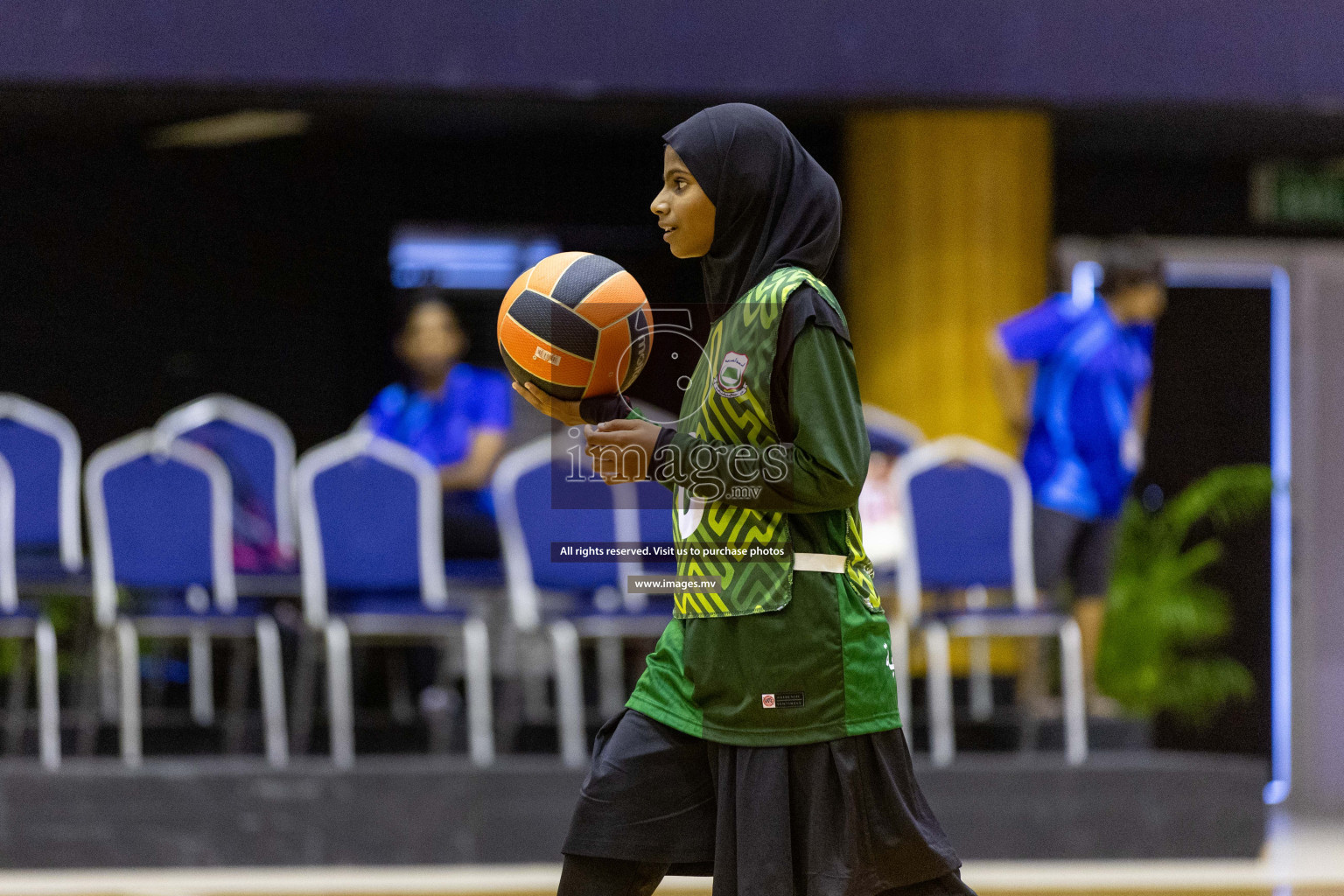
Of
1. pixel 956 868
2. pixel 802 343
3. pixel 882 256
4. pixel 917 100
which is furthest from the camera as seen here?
pixel 882 256

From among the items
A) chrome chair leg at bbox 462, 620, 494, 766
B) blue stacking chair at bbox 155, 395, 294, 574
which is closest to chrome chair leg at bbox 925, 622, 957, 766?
chrome chair leg at bbox 462, 620, 494, 766

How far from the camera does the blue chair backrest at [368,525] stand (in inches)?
218

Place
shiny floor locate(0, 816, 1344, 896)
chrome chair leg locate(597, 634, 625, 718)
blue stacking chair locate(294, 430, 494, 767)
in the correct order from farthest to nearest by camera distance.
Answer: chrome chair leg locate(597, 634, 625, 718), blue stacking chair locate(294, 430, 494, 767), shiny floor locate(0, 816, 1344, 896)

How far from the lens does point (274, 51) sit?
615 centimetres

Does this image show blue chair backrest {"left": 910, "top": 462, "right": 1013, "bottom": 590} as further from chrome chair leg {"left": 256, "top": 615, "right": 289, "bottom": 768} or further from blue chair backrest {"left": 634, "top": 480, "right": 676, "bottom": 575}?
chrome chair leg {"left": 256, "top": 615, "right": 289, "bottom": 768}

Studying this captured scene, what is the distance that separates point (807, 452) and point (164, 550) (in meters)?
3.80

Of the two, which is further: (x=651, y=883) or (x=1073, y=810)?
(x=1073, y=810)

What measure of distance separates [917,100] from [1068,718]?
8.09 feet

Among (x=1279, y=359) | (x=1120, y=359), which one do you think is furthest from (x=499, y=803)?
(x=1279, y=359)

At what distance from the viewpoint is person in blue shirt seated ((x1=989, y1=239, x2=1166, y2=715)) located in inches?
235

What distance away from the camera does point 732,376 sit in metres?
2.45

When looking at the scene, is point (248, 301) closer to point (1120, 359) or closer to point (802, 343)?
point (1120, 359)

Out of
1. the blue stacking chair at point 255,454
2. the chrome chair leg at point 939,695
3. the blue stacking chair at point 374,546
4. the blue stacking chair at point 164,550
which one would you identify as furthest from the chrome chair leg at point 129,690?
the chrome chair leg at point 939,695

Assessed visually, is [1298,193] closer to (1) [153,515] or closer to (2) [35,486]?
(1) [153,515]
